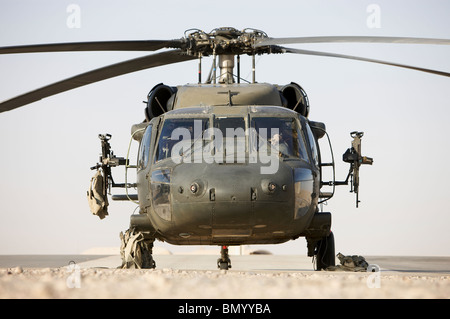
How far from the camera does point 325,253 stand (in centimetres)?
1080

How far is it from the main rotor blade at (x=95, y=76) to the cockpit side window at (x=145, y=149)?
3.32 ft

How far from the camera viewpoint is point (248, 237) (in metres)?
8.29

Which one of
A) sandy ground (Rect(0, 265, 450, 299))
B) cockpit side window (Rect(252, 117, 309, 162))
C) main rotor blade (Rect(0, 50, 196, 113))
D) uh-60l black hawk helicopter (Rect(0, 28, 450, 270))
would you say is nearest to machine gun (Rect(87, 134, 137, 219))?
uh-60l black hawk helicopter (Rect(0, 28, 450, 270))

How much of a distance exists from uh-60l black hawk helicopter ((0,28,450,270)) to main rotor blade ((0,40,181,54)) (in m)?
0.02

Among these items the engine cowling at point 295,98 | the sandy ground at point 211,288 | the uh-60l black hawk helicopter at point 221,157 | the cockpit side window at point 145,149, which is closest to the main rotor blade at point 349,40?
the uh-60l black hawk helicopter at point 221,157

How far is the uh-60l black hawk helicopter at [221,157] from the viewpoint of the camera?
7.95 meters

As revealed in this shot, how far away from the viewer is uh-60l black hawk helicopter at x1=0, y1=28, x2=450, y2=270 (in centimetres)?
795

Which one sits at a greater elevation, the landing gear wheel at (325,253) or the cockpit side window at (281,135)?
the cockpit side window at (281,135)

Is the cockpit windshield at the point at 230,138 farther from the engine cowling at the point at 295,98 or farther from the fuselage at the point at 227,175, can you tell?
the engine cowling at the point at 295,98

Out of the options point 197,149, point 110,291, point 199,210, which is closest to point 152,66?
point 197,149

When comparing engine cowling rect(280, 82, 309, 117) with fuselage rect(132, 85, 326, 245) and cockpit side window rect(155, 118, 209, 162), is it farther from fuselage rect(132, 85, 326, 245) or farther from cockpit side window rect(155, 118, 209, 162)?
cockpit side window rect(155, 118, 209, 162)
